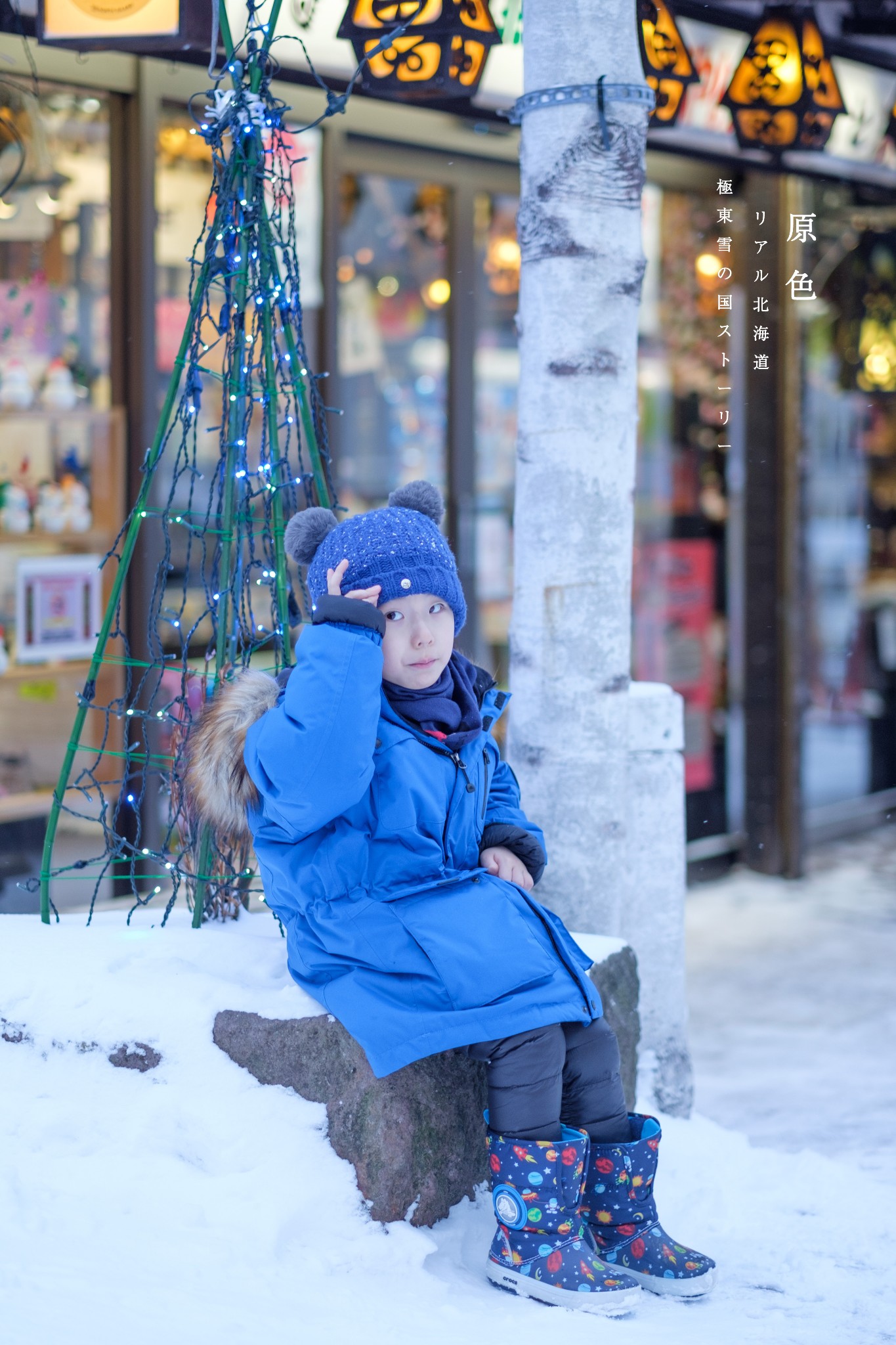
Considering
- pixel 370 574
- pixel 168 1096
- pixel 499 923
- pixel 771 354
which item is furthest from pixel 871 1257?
pixel 771 354

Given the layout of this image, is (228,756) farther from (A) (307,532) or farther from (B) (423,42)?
(B) (423,42)

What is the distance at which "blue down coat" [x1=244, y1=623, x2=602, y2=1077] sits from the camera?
2.26 meters

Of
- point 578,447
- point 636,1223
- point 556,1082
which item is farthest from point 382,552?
point 636,1223

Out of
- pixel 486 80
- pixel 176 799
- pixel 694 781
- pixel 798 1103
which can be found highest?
pixel 486 80

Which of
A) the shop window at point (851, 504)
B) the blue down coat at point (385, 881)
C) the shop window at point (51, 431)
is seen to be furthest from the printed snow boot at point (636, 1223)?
the shop window at point (851, 504)

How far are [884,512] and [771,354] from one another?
5.82ft

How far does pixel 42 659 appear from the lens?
15.4 feet

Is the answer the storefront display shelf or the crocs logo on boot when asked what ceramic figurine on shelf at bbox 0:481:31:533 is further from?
the crocs logo on boot

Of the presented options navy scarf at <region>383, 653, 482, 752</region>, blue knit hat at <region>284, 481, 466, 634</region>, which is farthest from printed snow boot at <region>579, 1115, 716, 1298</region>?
blue knit hat at <region>284, 481, 466, 634</region>

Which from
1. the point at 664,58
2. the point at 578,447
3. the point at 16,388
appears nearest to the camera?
the point at 578,447

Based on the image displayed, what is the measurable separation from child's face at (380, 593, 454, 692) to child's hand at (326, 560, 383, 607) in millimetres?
47

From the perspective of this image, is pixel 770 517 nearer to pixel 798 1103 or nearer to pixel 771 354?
pixel 771 354

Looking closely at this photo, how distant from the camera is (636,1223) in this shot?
244 centimetres

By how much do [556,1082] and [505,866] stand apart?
0.40m
